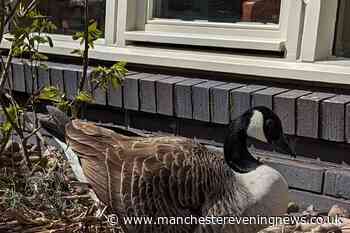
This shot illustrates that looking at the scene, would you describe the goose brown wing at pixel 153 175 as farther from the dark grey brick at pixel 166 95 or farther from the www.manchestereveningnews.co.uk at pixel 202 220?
the dark grey brick at pixel 166 95

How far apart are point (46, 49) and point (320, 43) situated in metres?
1.96

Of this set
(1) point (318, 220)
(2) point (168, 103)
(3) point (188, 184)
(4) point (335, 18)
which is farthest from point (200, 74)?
(3) point (188, 184)

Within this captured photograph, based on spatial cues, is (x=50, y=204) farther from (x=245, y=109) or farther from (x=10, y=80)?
(x=10, y=80)

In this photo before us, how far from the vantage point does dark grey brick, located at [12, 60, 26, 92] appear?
4.61 meters

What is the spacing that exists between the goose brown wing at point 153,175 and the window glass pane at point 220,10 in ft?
4.25

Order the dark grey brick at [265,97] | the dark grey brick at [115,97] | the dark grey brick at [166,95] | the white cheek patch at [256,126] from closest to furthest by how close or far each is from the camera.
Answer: the white cheek patch at [256,126] → the dark grey brick at [265,97] → the dark grey brick at [166,95] → the dark grey brick at [115,97]

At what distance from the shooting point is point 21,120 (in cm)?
377

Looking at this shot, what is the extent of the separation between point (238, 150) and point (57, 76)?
1.97 meters

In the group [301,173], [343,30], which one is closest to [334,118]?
[301,173]

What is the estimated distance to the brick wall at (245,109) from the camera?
10.9 ft

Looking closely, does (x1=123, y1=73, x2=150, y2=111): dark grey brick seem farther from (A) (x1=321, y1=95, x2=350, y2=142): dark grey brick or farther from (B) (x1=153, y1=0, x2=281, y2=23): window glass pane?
(A) (x1=321, y1=95, x2=350, y2=142): dark grey brick

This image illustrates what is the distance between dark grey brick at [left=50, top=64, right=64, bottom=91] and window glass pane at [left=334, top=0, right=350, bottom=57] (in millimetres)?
1792

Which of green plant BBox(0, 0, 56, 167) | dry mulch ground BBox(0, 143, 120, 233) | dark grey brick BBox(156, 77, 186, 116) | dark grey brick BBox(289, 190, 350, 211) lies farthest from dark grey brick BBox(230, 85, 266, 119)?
green plant BBox(0, 0, 56, 167)

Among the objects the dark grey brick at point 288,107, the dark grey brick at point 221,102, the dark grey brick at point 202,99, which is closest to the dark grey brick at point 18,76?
the dark grey brick at point 202,99
